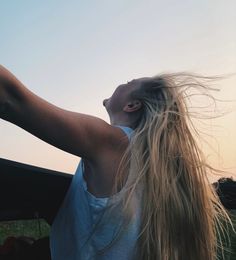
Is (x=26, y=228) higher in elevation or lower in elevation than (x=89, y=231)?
lower

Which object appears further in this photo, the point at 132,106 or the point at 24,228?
the point at 24,228

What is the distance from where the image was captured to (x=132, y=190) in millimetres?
1396

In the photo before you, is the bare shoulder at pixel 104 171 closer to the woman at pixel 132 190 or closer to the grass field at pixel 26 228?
the woman at pixel 132 190

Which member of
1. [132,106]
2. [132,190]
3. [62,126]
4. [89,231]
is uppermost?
[132,106]

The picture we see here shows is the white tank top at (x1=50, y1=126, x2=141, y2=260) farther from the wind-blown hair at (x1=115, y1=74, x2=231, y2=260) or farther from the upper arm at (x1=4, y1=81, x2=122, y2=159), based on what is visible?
the upper arm at (x1=4, y1=81, x2=122, y2=159)

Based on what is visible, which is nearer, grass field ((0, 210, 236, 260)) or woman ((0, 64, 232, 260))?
woman ((0, 64, 232, 260))

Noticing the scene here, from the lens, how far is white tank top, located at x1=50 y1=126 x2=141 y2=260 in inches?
53.9

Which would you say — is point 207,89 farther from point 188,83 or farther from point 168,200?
point 168,200

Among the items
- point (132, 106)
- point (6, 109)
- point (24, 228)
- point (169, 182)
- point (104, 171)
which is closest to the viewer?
point (6, 109)

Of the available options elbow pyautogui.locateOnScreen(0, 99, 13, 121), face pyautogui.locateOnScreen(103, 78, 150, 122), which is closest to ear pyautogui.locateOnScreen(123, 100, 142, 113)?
face pyautogui.locateOnScreen(103, 78, 150, 122)

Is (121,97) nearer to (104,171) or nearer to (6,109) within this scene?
(104,171)

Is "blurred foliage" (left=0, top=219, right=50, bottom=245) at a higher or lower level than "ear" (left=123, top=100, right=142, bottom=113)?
lower

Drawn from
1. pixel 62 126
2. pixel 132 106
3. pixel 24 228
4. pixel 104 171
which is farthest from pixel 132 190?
pixel 24 228

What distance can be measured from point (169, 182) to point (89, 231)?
33 cm
